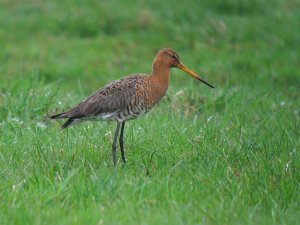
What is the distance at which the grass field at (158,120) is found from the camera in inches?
231

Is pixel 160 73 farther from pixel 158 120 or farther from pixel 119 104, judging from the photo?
pixel 158 120

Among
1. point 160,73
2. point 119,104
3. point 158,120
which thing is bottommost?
point 158,120

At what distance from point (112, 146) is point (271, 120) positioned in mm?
2190

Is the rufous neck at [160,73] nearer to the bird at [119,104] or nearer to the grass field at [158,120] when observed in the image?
the bird at [119,104]

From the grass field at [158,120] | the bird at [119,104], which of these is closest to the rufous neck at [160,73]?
the bird at [119,104]

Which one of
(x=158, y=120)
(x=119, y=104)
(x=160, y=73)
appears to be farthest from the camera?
(x=158, y=120)

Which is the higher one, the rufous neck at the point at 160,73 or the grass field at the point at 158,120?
the rufous neck at the point at 160,73

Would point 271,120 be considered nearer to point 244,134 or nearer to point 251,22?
point 244,134

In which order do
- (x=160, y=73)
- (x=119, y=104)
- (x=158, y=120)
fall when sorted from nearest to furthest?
1. (x=119, y=104)
2. (x=160, y=73)
3. (x=158, y=120)

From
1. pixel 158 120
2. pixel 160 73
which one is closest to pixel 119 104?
pixel 160 73

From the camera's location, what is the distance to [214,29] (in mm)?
14539

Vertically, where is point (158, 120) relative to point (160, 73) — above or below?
below

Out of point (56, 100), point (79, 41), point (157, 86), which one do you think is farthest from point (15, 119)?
point (79, 41)

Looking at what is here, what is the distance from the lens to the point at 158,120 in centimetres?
859
